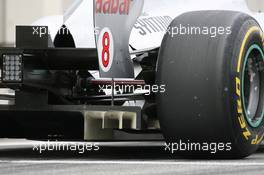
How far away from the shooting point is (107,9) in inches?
267

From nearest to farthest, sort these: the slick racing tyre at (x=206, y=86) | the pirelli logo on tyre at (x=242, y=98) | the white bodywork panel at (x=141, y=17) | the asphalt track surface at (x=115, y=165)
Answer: the asphalt track surface at (x=115, y=165) → the slick racing tyre at (x=206, y=86) → the pirelli logo on tyre at (x=242, y=98) → the white bodywork panel at (x=141, y=17)

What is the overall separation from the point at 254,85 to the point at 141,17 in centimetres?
125

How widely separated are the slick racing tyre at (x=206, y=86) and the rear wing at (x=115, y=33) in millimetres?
385

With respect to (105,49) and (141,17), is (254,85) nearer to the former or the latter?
(105,49)

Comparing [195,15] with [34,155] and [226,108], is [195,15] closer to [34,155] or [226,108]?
[226,108]

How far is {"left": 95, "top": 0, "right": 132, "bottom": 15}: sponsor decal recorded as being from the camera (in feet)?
22.0

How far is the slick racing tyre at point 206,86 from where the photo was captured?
6453 millimetres

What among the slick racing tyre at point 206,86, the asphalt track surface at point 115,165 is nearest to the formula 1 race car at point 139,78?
the slick racing tyre at point 206,86

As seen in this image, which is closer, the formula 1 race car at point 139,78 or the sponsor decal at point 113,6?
the formula 1 race car at point 139,78

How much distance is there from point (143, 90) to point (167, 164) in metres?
1.10

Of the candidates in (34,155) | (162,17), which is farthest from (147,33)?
(34,155)

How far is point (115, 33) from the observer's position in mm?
6910

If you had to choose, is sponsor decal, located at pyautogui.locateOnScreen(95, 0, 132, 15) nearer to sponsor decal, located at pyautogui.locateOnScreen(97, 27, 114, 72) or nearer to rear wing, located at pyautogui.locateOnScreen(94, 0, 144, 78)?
rear wing, located at pyautogui.locateOnScreen(94, 0, 144, 78)

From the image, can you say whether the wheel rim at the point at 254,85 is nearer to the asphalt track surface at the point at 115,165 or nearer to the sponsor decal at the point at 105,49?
the asphalt track surface at the point at 115,165
